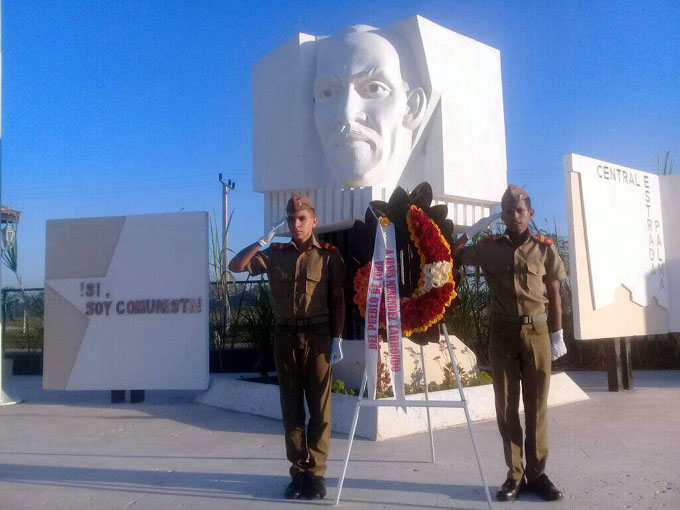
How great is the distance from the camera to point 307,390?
387cm

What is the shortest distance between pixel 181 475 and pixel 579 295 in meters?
4.60

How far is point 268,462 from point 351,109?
3.83 metres

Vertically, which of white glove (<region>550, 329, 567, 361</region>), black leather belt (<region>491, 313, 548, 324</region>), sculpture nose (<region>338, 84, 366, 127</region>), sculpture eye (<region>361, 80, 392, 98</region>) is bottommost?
white glove (<region>550, 329, 567, 361</region>)

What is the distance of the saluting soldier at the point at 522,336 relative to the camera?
11.9ft

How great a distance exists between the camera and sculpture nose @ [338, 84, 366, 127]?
22.2ft

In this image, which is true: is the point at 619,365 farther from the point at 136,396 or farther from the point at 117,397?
the point at 117,397

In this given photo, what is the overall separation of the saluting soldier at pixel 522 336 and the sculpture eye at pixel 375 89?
3.41 m

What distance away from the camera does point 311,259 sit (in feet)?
12.8

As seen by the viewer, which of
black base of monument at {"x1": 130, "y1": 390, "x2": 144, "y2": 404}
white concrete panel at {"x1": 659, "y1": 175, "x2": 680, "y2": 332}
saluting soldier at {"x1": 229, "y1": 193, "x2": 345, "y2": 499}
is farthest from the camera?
white concrete panel at {"x1": 659, "y1": 175, "x2": 680, "y2": 332}

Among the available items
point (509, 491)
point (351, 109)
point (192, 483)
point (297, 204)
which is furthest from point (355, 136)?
point (509, 491)

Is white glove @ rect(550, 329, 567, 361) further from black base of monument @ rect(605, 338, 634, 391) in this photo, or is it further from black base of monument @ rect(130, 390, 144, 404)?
black base of monument @ rect(130, 390, 144, 404)

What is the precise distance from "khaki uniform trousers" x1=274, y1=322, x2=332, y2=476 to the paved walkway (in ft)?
0.90

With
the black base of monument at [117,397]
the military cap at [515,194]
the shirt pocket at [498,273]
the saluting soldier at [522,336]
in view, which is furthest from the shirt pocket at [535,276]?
the black base of monument at [117,397]

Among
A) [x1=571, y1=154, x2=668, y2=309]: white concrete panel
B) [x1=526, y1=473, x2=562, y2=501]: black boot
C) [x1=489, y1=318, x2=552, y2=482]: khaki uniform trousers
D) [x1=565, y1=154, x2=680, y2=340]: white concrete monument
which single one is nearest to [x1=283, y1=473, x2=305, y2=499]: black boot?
[x1=489, y1=318, x2=552, y2=482]: khaki uniform trousers
